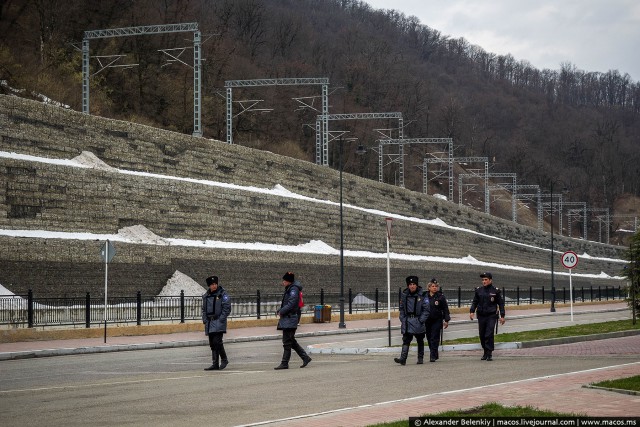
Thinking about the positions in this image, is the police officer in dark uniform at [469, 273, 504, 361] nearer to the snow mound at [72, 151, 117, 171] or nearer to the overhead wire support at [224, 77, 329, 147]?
the snow mound at [72, 151, 117, 171]

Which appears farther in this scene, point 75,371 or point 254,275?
point 254,275

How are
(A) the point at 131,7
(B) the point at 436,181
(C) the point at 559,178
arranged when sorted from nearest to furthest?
(A) the point at 131,7 → (B) the point at 436,181 → (C) the point at 559,178

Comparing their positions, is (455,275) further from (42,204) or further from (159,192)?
(42,204)

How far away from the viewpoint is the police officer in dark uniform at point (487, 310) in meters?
18.9

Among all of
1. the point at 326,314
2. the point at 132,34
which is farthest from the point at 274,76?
the point at 326,314

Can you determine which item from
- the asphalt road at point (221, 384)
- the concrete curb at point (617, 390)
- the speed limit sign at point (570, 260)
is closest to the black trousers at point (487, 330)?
the asphalt road at point (221, 384)

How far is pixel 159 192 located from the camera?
4619 cm

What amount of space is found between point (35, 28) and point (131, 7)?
12.4 metres

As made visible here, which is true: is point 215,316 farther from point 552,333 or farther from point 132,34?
point 132,34

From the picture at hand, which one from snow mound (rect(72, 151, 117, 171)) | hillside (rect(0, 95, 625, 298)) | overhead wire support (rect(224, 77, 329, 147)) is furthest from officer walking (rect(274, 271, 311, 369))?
overhead wire support (rect(224, 77, 329, 147))

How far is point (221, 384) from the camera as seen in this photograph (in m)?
15.1

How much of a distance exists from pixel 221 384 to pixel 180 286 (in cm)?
2826

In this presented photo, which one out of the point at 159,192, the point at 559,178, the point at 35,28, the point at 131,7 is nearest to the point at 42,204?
the point at 159,192

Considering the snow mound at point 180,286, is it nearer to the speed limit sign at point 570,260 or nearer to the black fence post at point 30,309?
the black fence post at point 30,309
